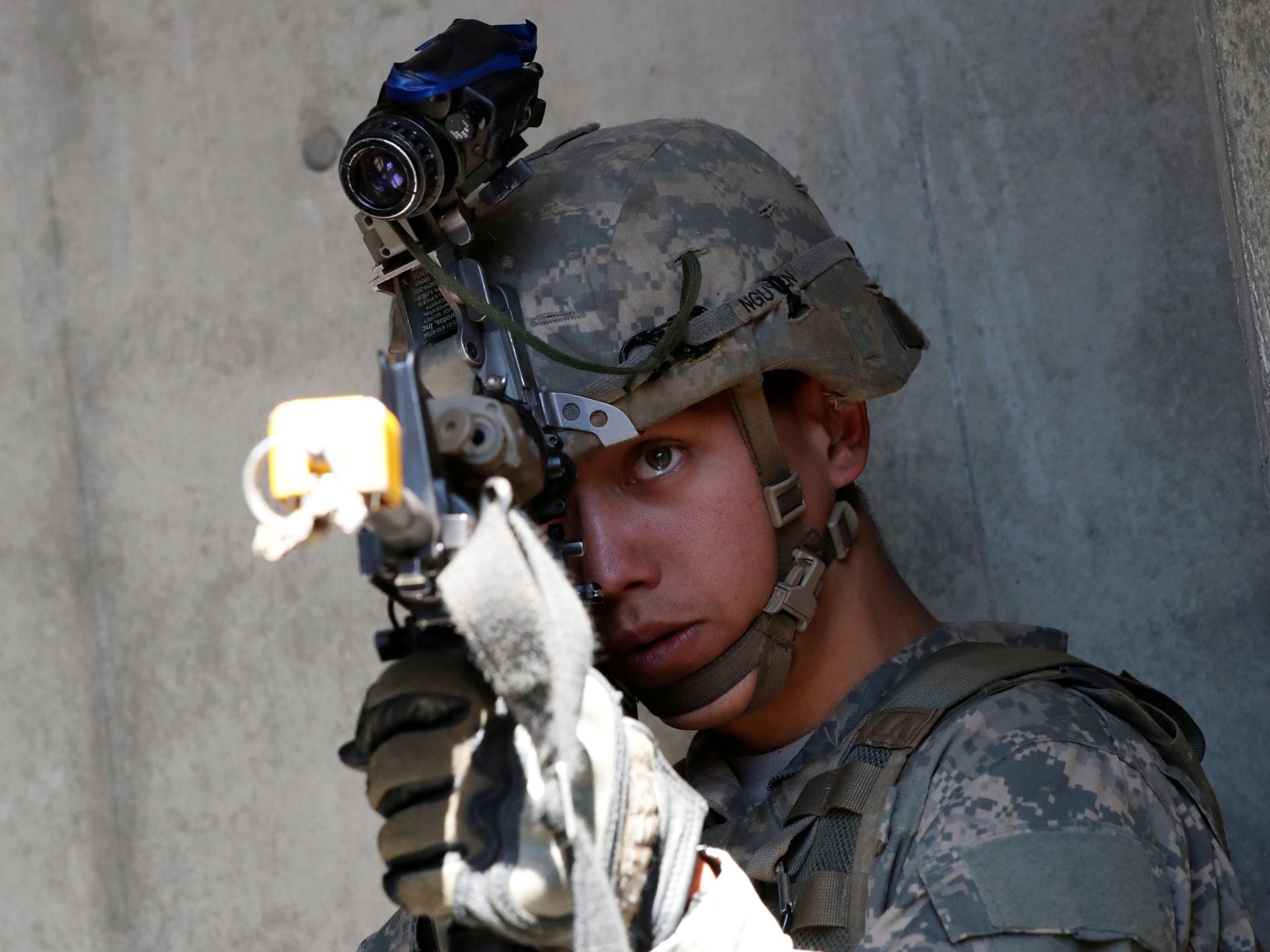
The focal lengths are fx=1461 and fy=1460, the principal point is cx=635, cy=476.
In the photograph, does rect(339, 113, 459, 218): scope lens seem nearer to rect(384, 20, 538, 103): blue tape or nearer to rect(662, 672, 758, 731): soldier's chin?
rect(384, 20, 538, 103): blue tape

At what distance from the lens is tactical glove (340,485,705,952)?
1.15 metres

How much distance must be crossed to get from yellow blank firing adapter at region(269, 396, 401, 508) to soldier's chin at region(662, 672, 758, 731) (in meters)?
1.00

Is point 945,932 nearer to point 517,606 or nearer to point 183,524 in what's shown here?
point 517,606

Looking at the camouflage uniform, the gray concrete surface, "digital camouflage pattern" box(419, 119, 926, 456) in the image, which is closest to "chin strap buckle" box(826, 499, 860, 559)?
"digital camouflage pattern" box(419, 119, 926, 456)

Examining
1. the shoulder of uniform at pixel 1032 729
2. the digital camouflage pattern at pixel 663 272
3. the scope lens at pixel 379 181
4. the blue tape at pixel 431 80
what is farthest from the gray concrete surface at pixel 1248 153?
the scope lens at pixel 379 181

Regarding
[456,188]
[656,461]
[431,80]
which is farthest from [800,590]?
[431,80]

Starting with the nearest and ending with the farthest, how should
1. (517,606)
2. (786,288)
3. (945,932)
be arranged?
(517,606) → (945,932) → (786,288)

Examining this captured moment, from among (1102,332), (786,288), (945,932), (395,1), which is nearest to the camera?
(945,932)

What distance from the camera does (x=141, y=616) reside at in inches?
124

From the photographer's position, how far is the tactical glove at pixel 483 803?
1.15 metres

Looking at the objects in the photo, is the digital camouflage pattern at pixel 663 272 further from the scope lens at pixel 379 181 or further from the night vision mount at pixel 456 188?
the scope lens at pixel 379 181

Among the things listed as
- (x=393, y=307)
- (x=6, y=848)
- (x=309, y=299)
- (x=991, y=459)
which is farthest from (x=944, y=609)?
(x=6, y=848)

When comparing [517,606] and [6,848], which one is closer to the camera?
[517,606]

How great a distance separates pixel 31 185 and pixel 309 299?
2.46 ft
